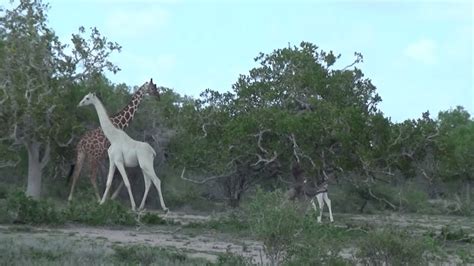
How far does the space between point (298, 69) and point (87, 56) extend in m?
9.00

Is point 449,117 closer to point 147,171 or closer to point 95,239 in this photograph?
point 147,171

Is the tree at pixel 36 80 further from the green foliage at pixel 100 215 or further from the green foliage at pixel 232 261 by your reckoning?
the green foliage at pixel 232 261

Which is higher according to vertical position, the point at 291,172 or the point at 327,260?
the point at 291,172

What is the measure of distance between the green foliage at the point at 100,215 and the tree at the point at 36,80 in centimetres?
773

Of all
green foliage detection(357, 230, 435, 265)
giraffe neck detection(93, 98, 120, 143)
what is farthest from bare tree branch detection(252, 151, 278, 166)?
green foliage detection(357, 230, 435, 265)

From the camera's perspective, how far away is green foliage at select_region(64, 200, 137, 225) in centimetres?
2205

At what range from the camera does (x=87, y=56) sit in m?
31.6

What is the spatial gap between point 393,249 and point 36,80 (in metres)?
22.2

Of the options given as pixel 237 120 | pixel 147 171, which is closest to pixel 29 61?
pixel 147 171

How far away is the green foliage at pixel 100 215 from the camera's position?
22047 millimetres

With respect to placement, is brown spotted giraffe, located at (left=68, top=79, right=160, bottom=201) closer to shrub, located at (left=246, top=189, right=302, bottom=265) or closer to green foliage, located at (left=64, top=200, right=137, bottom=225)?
green foliage, located at (left=64, top=200, right=137, bottom=225)

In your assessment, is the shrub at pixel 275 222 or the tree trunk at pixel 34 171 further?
the tree trunk at pixel 34 171

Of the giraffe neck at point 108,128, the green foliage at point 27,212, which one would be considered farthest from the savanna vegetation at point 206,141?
the giraffe neck at point 108,128

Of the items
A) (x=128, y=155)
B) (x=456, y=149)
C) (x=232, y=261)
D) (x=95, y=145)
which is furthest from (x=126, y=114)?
(x=456, y=149)
